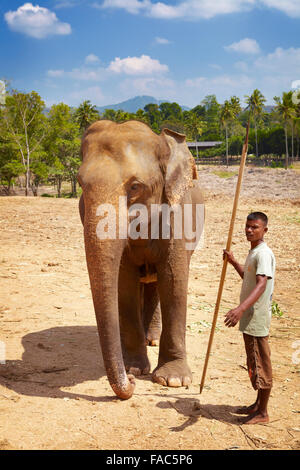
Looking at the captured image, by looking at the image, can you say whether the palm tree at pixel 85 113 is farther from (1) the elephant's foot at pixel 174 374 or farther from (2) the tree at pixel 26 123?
(1) the elephant's foot at pixel 174 374

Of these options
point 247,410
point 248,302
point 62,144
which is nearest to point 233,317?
point 248,302

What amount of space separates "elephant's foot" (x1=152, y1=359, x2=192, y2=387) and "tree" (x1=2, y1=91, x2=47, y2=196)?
30946mm

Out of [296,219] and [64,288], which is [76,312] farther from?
[296,219]

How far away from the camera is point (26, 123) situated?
118 feet

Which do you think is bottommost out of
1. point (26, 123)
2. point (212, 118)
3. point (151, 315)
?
point (151, 315)

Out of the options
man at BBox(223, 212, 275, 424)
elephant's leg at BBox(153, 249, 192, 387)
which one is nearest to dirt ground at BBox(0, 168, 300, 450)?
elephant's leg at BBox(153, 249, 192, 387)

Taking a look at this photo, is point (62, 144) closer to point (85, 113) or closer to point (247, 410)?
point (85, 113)

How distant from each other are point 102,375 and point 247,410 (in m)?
1.57

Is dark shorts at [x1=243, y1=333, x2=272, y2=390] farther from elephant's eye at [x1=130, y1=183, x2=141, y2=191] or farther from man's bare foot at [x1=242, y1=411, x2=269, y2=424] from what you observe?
elephant's eye at [x1=130, y1=183, x2=141, y2=191]

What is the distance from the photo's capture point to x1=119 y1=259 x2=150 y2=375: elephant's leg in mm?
4966

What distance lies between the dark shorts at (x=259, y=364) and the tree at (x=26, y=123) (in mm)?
32111

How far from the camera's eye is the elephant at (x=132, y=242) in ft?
12.3

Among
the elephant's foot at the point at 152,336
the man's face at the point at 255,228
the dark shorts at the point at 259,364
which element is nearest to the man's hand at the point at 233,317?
the dark shorts at the point at 259,364
